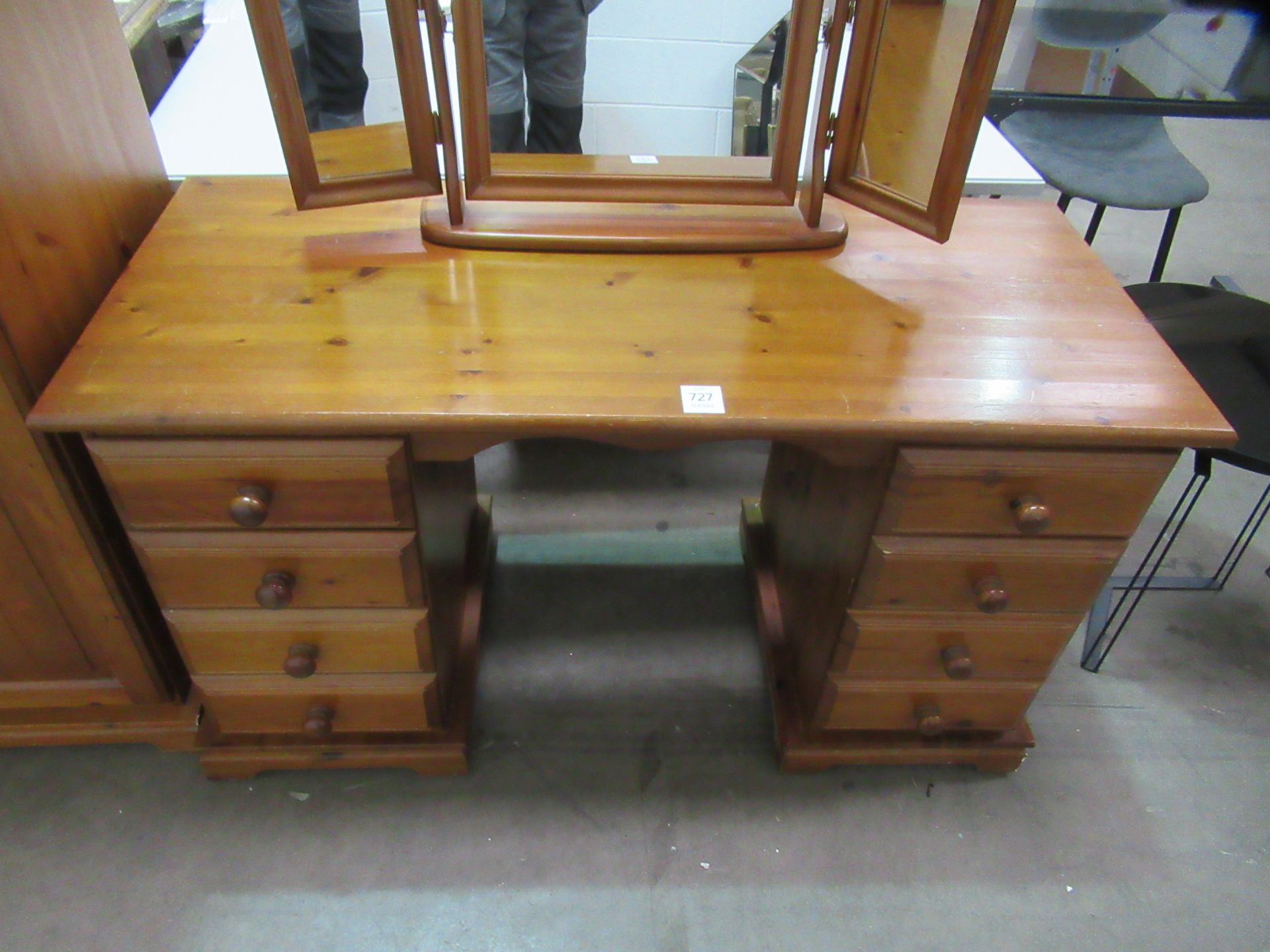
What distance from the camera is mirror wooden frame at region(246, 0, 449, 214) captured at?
1.00 m

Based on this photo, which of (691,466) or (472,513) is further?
(691,466)

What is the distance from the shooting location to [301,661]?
1097 mm

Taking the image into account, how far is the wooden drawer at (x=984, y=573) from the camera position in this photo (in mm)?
1037

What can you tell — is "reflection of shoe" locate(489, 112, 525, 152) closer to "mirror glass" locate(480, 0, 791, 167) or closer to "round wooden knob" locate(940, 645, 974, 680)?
"mirror glass" locate(480, 0, 791, 167)

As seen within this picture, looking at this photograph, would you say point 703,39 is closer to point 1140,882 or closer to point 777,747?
point 777,747

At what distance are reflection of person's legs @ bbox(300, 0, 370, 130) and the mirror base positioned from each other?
0.49 feet

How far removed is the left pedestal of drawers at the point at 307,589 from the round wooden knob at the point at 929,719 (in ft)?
2.17

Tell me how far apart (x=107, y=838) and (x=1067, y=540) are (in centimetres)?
135

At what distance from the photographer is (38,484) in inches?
39.8

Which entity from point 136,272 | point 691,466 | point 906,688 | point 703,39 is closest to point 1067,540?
point 906,688

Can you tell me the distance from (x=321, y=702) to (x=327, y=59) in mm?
835

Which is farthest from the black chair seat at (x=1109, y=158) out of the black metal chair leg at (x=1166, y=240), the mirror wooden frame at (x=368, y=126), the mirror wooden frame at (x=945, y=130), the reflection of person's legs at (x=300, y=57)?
the reflection of person's legs at (x=300, y=57)

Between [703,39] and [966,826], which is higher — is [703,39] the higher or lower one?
the higher one

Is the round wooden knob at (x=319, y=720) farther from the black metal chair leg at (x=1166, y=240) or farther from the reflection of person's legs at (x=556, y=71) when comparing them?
the black metal chair leg at (x=1166, y=240)
